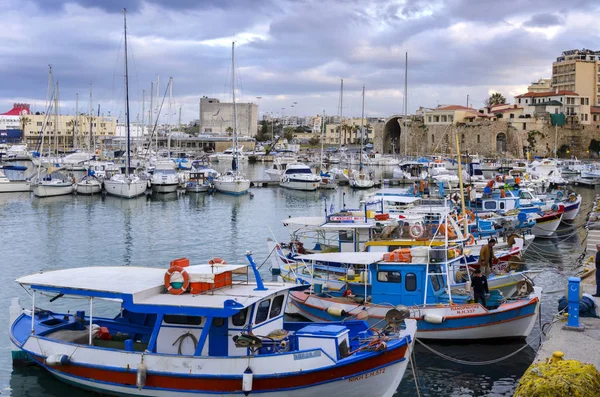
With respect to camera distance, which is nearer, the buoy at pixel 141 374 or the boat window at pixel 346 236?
the buoy at pixel 141 374

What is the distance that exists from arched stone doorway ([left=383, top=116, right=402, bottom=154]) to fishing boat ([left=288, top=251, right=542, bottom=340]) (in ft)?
332

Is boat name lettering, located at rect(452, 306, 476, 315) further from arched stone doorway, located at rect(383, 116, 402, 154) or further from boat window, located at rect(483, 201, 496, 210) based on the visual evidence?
arched stone doorway, located at rect(383, 116, 402, 154)

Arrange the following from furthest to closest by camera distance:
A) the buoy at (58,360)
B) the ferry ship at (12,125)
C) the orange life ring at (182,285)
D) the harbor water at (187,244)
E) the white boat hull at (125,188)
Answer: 1. the ferry ship at (12,125)
2. the white boat hull at (125,188)
3. the harbor water at (187,244)
4. the buoy at (58,360)
5. the orange life ring at (182,285)

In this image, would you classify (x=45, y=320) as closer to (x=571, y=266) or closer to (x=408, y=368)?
(x=408, y=368)

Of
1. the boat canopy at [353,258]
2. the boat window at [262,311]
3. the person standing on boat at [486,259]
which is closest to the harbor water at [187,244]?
the person standing on boat at [486,259]

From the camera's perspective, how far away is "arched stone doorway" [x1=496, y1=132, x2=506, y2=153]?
317ft

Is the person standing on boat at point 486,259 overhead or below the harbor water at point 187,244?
overhead

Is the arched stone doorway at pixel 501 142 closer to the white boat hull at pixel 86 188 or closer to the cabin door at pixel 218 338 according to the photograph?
the white boat hull at pixel 86 188

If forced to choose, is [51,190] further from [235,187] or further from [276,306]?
[276,306]

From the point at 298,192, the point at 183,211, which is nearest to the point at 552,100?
the point at 298,192

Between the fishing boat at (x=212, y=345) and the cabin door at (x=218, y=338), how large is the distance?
0.7 inches

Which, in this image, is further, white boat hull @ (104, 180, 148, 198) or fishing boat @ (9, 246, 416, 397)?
white boat hull @ (104, 180, 148, 198)

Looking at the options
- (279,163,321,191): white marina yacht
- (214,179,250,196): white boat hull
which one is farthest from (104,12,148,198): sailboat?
(279,163,321,191): white marina yacht

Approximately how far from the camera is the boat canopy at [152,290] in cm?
1291
